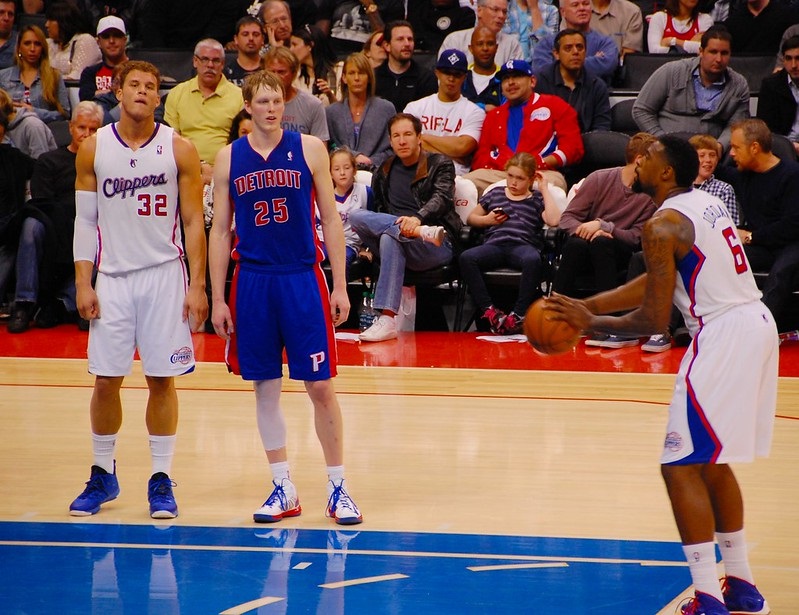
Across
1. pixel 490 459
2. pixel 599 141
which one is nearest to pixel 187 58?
pixel 599 141

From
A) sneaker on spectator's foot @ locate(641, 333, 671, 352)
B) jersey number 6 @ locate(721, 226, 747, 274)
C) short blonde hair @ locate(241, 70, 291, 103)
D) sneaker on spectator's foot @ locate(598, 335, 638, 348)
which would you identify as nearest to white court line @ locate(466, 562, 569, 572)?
jersey number 6 @ locate(721, 226, 747, 274)

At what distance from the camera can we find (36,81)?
11.8 meters

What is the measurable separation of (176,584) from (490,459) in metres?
2.16

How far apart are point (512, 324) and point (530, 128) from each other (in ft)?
6.01

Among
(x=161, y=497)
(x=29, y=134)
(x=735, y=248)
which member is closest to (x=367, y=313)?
(x=29, y=134)

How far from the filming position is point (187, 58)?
12273 millimetres

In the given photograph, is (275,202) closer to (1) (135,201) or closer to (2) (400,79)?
(1) (135,201)

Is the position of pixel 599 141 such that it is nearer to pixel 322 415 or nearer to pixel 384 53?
pixel 384 53

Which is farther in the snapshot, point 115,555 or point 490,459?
point 490,459

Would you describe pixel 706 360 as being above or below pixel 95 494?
above

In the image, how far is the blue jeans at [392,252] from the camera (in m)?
9.37

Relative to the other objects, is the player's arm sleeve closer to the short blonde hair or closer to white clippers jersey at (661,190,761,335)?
the short blonde hair

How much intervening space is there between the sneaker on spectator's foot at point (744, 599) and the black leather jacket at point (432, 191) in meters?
5.74

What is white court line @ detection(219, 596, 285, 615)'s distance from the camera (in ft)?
13.4
